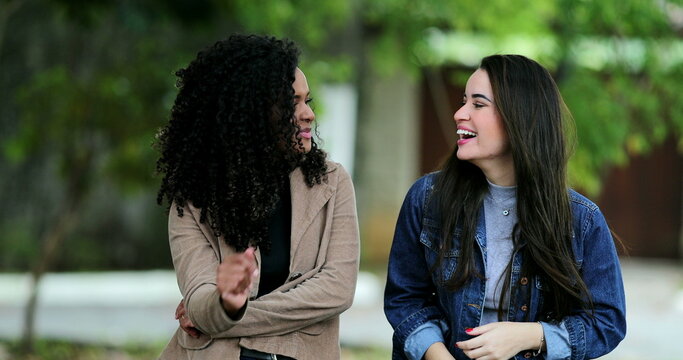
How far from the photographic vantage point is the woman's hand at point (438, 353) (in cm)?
304

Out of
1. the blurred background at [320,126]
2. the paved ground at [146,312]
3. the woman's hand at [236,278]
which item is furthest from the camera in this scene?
the paved ground at [146,312]

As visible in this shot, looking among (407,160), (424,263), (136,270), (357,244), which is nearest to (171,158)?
(357,244)

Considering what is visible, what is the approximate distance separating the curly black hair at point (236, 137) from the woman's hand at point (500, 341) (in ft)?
2.21

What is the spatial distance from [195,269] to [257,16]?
226 inches

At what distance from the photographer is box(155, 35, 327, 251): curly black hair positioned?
300 centimetres

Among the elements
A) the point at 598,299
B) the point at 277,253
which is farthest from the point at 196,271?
the point at 598,299

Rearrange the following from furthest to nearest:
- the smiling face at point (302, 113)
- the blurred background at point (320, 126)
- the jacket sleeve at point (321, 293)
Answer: the blurred background at point (320, 126) < the smiling face at point (302, 113) < the jacket sleeve at point (321, 293)

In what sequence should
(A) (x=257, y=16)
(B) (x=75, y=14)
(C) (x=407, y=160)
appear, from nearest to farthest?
(B) (x=75, y=14) → (A) (x=257, y=16) → (C) (x=407, y=160)

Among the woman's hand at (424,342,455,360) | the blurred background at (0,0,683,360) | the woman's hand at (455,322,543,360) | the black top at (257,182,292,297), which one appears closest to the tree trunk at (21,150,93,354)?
the blurred background at (0,0,683,360)

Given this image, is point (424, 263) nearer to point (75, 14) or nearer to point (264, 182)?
point (264, 182)

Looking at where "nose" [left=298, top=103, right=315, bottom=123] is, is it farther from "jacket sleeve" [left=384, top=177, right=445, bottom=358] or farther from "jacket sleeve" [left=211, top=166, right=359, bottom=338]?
"jacket sleeve" [left=384, top=177, right=445, bottom=358]

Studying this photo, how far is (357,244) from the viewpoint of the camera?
3.14m

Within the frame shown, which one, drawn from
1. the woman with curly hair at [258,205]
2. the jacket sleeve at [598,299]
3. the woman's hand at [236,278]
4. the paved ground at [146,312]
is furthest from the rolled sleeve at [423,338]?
the paved ground at [146,312]

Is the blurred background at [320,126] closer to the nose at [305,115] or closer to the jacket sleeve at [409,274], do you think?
the jacket sleeve at [409,274]
